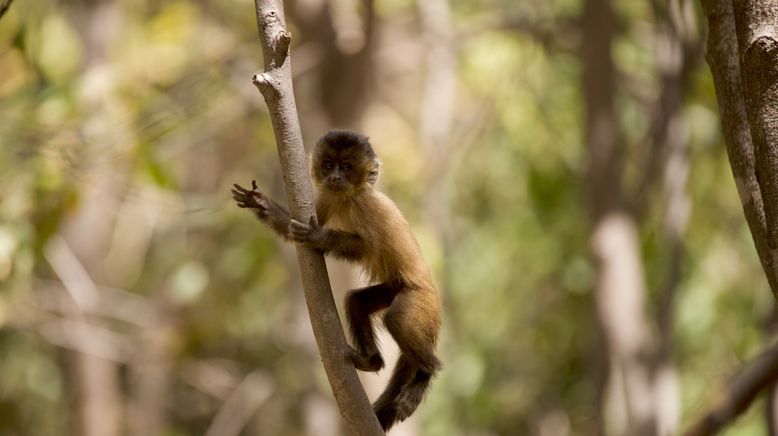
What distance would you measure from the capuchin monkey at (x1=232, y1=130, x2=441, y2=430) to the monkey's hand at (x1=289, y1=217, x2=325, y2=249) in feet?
1.57

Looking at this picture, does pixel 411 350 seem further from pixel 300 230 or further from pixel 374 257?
pixel 300 230

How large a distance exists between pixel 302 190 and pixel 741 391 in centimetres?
252

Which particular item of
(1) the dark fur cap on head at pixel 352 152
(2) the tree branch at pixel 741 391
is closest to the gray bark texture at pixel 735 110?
(2) the tree branch at pixel 741 391

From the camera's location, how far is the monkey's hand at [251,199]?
4074mm

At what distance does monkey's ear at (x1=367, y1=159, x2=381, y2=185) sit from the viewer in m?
5.10

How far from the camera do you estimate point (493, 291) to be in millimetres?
13039

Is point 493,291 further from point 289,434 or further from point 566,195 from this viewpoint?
point 289,434

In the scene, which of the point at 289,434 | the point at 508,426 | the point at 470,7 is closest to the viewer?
the point at 470,7

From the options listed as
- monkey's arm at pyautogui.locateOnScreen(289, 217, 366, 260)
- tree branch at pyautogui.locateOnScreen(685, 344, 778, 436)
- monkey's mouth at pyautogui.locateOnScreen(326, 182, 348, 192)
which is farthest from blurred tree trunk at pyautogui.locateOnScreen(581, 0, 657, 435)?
monkey's arm at pyautogui.locateOnScreen(289, 217, 366, 260)

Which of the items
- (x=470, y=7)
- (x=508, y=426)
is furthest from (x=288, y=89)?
(x=508, y=426)

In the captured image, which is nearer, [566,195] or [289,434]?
[566,195]

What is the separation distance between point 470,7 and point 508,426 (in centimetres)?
561

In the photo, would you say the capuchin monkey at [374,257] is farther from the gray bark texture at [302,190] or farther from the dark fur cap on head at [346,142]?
the gray bark texture at [302,190]

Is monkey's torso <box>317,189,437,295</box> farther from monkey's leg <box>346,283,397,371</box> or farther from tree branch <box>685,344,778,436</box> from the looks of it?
tree branch <box>685,344,778,436</box>
